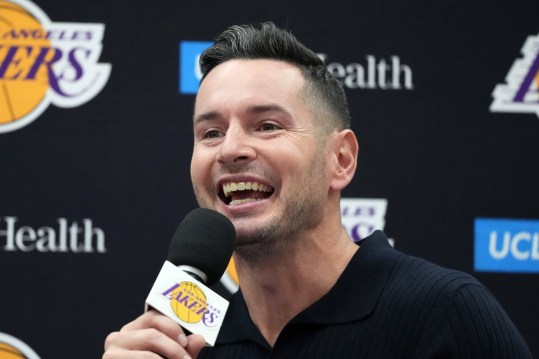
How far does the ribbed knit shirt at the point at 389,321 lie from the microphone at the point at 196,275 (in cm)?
26

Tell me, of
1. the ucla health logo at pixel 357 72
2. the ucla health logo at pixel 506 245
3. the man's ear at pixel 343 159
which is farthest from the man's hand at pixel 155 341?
the ucla health logo at pixel 506 245

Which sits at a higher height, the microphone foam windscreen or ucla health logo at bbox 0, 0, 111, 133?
ucla health logo at bbox 0, 0, 111, 133

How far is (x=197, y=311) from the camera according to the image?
1.08 meters

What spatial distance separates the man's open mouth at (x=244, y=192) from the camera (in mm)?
1448

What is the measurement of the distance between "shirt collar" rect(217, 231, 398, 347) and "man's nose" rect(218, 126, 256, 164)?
0.92 ft

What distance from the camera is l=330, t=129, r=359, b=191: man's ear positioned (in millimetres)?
1586

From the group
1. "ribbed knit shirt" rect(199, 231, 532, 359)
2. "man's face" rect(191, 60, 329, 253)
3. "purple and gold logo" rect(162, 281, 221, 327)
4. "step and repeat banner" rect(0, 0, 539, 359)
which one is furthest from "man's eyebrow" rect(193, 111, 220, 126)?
"step and repeat banner" rect(0, 0, 539, 359)

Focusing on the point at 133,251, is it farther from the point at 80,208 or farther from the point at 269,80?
the point at 269,80

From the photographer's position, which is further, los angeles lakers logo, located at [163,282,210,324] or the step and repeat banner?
the step and repeat banner

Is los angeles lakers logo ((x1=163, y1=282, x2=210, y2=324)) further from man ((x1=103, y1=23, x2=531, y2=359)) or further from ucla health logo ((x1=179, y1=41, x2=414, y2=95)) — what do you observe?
ucla health logo ((x1=179, y1=41, x2=414, y2=95))

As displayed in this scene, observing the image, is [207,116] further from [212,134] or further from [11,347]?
[11,347]

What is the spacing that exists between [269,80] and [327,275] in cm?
36

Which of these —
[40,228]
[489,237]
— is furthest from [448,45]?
[40,228]

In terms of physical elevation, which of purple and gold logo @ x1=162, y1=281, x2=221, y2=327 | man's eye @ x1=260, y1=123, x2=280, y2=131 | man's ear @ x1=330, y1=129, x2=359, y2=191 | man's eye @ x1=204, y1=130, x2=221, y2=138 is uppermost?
man's eye @ x1=260, y1=123, x2=280, y2=131
